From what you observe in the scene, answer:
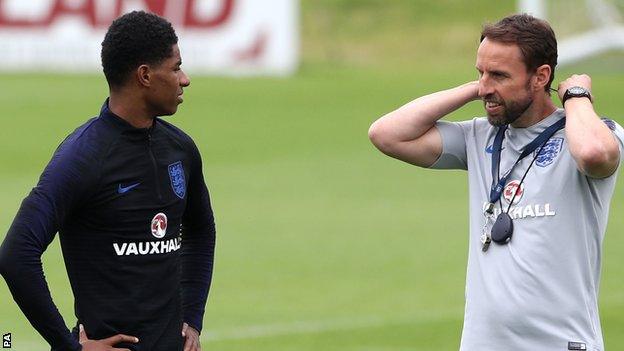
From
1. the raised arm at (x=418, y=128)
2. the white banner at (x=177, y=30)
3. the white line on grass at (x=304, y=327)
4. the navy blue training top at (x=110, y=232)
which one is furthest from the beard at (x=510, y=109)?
the white banner at (x=177, y=30)

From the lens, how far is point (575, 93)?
6.19 m

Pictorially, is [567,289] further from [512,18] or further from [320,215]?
[320,215]

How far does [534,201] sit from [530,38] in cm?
64

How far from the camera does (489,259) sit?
6047 mm

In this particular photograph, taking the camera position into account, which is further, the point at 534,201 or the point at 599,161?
the point at 534,201

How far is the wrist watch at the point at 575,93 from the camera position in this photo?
20.3 feet

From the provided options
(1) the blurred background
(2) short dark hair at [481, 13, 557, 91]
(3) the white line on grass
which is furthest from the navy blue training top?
(3) the white line on grass

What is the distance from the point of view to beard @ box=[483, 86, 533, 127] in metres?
6.04

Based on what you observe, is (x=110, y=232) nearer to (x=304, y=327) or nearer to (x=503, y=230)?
(x=503, y=230)

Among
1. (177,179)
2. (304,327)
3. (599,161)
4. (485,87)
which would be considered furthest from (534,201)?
(304,327)

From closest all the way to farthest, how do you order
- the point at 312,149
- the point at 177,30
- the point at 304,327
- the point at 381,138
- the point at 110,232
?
the point at 110,232, the point at 381,138, the point at 304,327, the point at 312,149, the point at 177,30

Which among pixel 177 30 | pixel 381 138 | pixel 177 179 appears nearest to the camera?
pixel 177 179

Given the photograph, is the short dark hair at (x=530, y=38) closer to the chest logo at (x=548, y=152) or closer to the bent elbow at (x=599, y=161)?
the chest logo at (x=548, y=152)

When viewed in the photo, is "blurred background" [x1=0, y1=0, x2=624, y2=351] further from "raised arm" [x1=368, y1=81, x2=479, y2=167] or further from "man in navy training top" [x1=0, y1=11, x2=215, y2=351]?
"man in navy training top" [x1=0, y1=11, x2=215, y2=351]
